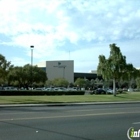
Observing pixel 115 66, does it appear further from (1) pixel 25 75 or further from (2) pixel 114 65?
(1) pixel 25 75

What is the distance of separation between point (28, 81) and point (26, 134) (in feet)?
255

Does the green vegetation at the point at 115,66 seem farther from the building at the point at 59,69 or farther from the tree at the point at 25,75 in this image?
the building at the point at 59,69

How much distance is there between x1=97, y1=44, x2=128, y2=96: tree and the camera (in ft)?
137

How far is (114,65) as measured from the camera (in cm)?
4172

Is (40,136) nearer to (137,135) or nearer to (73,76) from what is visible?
(137,135)

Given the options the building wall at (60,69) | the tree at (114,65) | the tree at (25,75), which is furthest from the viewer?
the building wall at (60,69)

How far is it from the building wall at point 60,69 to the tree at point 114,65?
109 m

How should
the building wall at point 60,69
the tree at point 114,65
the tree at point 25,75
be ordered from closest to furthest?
the tree at point 114,65, the tree at point 25,75, the building wall at point 60,69

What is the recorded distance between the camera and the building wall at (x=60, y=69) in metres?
152

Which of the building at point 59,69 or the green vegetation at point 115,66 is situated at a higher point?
the building at point 59,69

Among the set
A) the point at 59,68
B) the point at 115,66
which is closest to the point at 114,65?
the point at 115,66

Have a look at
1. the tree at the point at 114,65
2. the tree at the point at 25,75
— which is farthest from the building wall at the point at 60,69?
the tree at the point at 114,65

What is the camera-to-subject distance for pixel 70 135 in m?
9.20

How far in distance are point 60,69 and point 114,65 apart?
113 m
